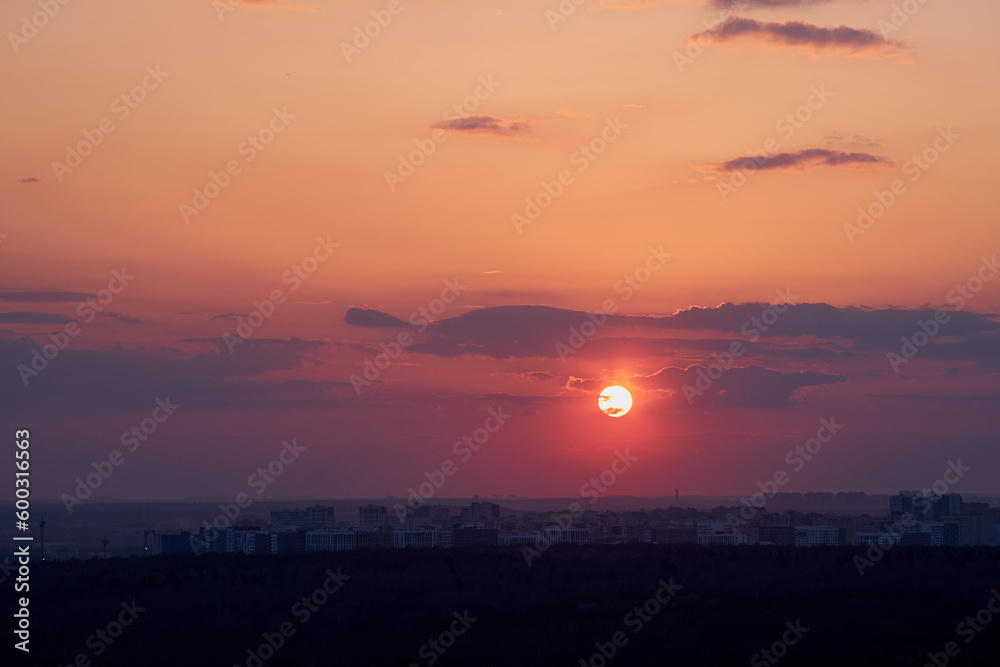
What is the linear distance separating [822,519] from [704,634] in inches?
5186

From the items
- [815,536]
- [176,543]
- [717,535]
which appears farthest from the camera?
[176,543]

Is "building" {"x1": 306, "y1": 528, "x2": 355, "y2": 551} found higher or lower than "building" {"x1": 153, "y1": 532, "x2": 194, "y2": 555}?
lower

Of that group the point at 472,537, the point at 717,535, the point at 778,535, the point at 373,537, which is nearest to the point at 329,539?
the point at 373,537

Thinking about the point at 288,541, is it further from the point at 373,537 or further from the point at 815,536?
the point at 815,536

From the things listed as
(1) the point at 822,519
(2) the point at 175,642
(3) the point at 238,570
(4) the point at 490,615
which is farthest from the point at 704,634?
(1) the point at 822,519

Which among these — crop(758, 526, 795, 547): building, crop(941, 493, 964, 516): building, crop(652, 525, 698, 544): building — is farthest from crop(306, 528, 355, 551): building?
Answer: crop(941, 493, 964, 516): building

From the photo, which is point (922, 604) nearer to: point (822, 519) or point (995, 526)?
point (995, 526)

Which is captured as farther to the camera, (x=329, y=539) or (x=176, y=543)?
(x=176, y=543)

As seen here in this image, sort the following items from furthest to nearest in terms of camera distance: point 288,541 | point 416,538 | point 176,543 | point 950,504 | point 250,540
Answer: point 950,504 < point 176,543 < point 250,540 < point 288,541 < point 416,538

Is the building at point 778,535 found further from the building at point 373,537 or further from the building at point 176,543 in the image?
the building at point 176,543

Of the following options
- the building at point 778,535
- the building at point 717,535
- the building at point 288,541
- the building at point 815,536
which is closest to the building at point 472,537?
the building at point 288,541

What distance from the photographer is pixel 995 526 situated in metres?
131

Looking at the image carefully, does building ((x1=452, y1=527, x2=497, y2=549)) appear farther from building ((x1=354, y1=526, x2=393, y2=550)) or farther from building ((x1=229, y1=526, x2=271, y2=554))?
building ((x1=229, y1=526, x2=271, y2=554))

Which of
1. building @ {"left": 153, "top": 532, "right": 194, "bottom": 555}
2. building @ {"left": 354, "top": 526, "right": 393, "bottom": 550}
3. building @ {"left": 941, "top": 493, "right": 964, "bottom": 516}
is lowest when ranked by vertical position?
building @ {"left": 354, "top": 526, "right": 393, "bottom": 550}
